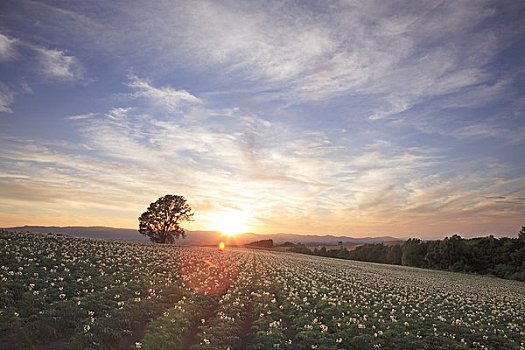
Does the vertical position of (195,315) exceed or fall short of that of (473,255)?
it falls short

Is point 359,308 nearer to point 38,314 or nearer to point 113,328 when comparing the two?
point 113,328

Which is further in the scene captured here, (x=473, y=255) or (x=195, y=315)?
(x=473, y=255)

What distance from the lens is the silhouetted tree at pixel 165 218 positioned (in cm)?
9300

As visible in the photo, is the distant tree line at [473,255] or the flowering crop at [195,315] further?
the distant tree line at [473,255]

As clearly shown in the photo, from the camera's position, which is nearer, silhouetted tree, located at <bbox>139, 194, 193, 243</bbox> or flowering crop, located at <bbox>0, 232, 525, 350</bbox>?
flowering crop, located at <bbox>0, 232, 525, 350</bbox>

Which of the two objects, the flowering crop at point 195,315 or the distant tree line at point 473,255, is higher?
the distant tree line at point 473,255

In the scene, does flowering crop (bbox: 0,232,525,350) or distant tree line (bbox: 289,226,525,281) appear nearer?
flowering crop (bbox: 0,232,525,350)

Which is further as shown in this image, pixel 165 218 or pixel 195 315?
pixel 165 218

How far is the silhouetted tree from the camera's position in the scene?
93.0m

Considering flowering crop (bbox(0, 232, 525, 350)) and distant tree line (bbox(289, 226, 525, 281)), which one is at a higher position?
distant tree line (bbox(289, 226, 525, 281))

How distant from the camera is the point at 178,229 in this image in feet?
310

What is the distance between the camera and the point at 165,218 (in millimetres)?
93375

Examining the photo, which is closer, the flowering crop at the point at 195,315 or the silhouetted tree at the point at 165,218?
the flowering crop at the point at 195,315

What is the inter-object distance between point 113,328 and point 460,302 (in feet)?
84.2
